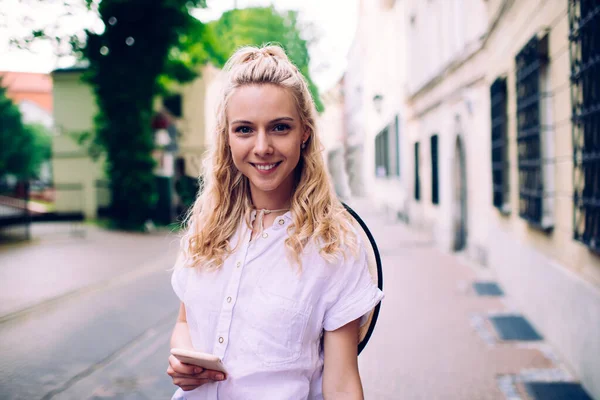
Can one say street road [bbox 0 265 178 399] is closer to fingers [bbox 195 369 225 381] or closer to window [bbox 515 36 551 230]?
fingers [bbox 195 369 225 381]

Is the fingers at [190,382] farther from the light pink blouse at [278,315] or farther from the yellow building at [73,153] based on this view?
the yellow building at [73,153]

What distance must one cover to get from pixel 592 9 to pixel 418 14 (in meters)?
4.00

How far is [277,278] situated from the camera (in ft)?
5.03

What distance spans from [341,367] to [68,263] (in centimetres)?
944

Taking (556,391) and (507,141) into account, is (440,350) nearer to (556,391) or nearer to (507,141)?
(556,391)

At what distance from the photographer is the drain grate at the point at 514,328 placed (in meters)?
5.35

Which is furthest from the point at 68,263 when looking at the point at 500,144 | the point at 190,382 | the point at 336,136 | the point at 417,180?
the point at 190,382

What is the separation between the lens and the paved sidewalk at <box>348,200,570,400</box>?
4.11 meters

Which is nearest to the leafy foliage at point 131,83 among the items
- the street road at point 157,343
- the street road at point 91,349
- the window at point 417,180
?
the window at point 417,180

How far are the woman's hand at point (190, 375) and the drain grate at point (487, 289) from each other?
20.9 ft

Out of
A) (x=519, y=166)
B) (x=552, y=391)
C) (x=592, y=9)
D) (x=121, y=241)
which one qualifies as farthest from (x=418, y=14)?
(x=121, y=241)

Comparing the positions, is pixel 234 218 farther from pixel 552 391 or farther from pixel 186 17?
pixel 186 17

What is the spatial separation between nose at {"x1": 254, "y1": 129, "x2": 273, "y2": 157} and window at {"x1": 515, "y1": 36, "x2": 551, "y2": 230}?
4.73m

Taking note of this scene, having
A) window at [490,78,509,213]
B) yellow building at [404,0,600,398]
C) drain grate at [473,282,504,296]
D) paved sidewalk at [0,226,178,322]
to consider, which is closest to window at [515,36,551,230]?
yellow building at [404,0,600,398]
